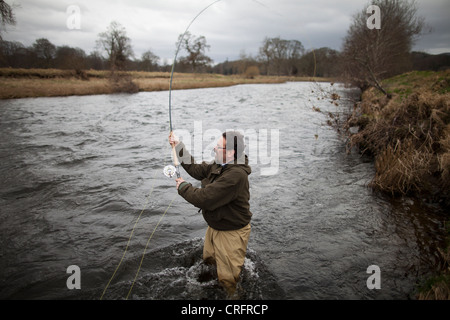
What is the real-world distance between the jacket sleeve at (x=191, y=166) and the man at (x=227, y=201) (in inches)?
14.4

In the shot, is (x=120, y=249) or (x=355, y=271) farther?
(x=120, y=249)

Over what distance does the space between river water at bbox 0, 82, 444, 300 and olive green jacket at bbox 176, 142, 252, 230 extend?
3.70 ft

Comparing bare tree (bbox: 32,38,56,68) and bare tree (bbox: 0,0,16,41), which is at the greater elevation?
bare tree (bbox: 32,38,56,68)

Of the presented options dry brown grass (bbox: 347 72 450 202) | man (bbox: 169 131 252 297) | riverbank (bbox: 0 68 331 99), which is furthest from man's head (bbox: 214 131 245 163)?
riverbank (bbox: 0 68 331 99)

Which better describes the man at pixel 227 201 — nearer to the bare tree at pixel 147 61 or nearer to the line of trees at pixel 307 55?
the line of trees at pixel 307 55

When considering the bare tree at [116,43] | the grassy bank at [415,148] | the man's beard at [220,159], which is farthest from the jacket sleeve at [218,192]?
the bare tree at [116,43]

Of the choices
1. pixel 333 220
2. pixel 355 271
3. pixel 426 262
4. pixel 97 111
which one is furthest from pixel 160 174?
pixel 97 111

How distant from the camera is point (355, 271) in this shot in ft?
13.5

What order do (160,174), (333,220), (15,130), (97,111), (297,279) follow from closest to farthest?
(297,279) < (333,220) < (160,174) < (15,130) < (97,111)

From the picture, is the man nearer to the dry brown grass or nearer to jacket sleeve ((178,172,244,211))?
jacket sleeve ((178,172,244,211))

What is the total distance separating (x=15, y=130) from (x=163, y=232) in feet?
40.5

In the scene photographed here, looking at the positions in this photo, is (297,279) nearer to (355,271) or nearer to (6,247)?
(355,271)

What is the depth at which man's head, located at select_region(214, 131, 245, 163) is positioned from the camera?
3.04 metres

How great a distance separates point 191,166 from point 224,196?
3.12 feet
